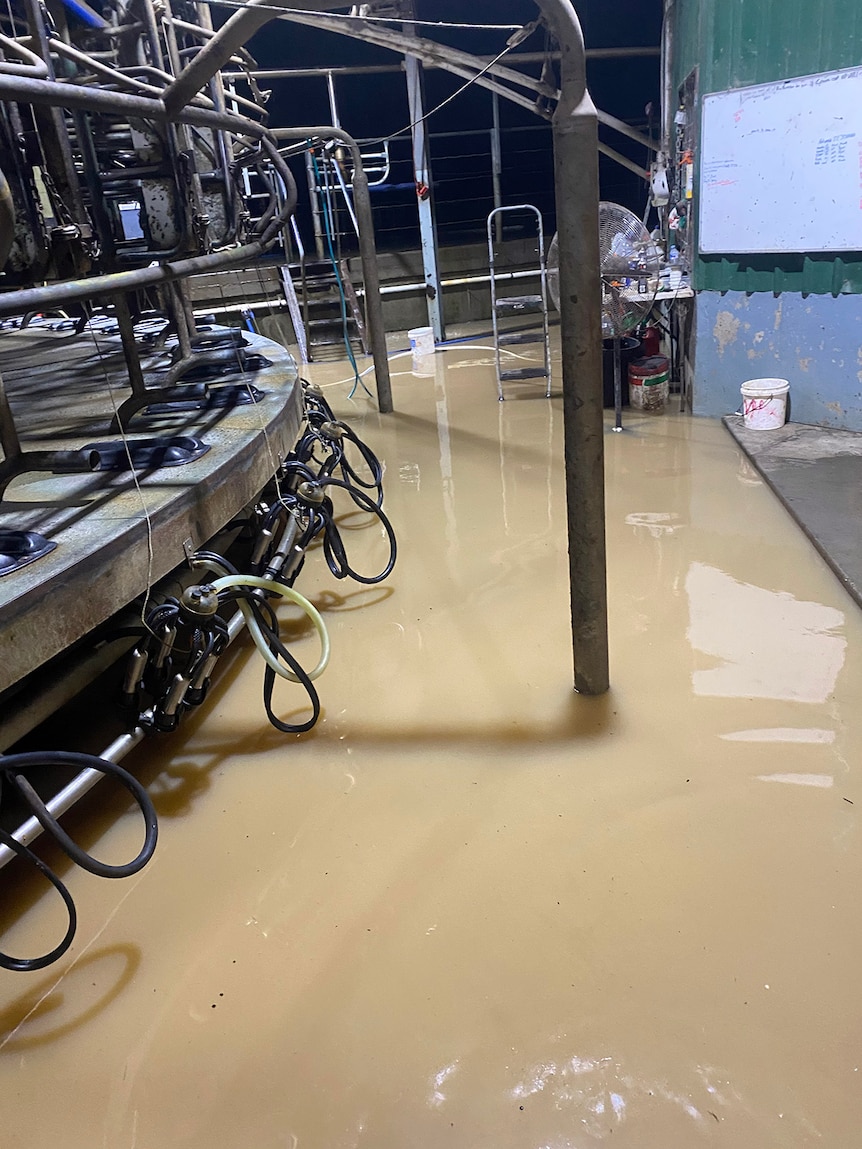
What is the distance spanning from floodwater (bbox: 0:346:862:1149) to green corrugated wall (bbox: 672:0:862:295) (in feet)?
7.25

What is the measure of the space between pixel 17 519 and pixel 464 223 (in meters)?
9.47

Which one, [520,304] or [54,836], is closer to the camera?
[54,836]

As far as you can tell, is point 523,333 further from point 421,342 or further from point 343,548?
point 343,548

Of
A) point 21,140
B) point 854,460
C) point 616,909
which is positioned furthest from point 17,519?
point 854,460

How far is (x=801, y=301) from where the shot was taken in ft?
13.9

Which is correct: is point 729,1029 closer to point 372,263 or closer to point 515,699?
point 515,699

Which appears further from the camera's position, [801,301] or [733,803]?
[801,301]

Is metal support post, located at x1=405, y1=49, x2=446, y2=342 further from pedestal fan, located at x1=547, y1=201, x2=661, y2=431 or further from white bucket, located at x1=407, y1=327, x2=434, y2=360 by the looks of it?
pedestal fan, located at x1=547, y1=201, x2=661, y2=431

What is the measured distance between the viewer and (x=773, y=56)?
3977 millimetres

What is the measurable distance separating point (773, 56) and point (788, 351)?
4.85 feet

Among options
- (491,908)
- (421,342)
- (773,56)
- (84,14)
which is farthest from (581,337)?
(421,342)

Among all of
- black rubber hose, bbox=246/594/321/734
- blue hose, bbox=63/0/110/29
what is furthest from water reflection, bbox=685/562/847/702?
blue hose, bbox=63/0/110/29

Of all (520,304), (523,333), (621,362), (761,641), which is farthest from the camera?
(523,333)

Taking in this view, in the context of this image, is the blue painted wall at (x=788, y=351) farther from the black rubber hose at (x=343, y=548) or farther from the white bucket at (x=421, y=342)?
the white bucket at (x=421, y=342)
